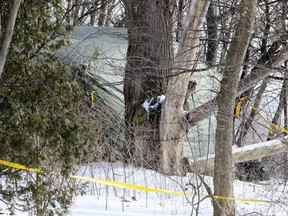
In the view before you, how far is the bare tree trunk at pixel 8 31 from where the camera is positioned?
5.02 metres

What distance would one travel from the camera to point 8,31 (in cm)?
502

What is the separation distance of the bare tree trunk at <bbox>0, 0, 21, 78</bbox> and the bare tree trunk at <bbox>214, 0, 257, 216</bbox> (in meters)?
2.81

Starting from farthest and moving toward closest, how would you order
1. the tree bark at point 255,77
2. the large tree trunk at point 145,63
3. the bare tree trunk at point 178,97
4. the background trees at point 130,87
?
1. the large tree trunk at point 145,63
2. the tree bark at point 255,77
3. the bare tree trunk at point 178,97
4. the background trees at point 130,87

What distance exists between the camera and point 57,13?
18.9ft

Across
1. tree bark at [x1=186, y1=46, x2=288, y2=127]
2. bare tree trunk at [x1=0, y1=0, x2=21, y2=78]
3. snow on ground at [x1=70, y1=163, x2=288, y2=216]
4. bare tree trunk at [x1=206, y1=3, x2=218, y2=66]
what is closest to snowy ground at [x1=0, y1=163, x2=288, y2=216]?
snow on ground at [x1=70, y1=163, x2=288, y2=216]

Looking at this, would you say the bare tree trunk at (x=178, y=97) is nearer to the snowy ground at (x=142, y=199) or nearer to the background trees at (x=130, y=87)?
the background trees at (x=130, y=87)

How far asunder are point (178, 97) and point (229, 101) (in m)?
2.76

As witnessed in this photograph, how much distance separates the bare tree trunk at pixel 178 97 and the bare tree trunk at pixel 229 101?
150 cm

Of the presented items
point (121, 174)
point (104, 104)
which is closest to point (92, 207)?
point (121, 174)

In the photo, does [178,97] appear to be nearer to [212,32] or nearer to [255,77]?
[255,77]

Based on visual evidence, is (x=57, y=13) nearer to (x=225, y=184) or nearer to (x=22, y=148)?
(x=22, y=148)

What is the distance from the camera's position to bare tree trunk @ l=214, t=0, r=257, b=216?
23.0ft

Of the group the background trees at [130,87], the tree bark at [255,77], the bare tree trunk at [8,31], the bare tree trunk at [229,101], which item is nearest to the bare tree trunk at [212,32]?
the background trees at [130,87]

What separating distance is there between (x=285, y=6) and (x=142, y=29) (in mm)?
2263
